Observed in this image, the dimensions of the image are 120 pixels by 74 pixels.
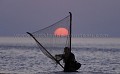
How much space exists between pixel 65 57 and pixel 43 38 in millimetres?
2252

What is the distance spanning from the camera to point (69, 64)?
37094 mm

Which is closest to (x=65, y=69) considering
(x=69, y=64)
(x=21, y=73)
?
(x=69, y=64)

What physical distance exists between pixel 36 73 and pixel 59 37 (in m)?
3.24

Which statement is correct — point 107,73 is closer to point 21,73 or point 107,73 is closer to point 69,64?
point 69,64

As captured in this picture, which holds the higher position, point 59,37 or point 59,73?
point 59,37

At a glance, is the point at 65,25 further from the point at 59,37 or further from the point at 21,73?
the point at 21,73

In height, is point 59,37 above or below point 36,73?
above

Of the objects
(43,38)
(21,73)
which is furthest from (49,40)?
(21,73)

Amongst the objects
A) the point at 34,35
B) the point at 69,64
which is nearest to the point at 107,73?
the point at 69,64

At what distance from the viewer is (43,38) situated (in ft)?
123

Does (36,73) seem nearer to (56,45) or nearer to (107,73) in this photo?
(56,45)

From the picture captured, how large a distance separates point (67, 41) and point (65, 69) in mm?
2077

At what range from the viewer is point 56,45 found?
122 feet

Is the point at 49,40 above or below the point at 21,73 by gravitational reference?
above
